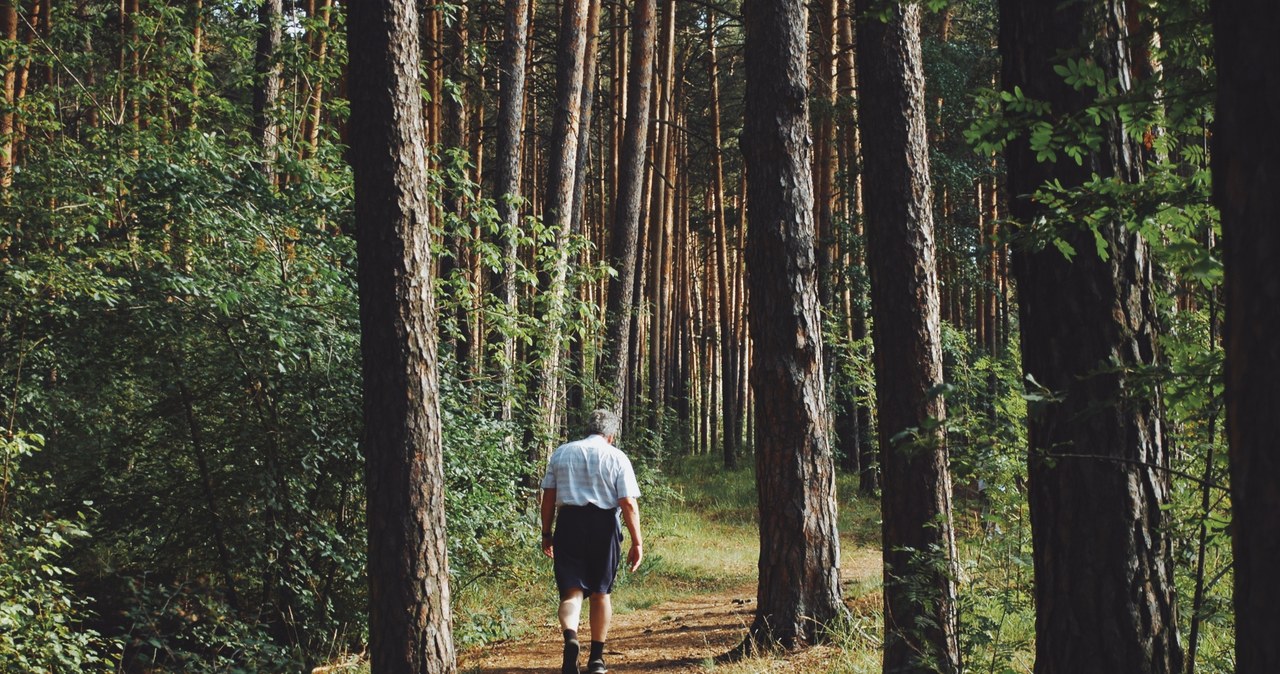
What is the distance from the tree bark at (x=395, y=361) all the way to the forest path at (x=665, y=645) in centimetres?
202

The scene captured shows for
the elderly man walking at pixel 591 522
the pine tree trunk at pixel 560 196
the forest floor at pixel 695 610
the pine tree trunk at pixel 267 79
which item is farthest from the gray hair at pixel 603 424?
the pine tree trunk at pixel 267 79

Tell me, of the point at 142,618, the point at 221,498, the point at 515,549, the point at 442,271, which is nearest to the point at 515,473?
the point at 515,549

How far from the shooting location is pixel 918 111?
5.82 meters

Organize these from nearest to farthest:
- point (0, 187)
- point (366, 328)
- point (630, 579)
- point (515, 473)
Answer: point (366, 328)
point (0, 187)
point (515, 473)
point (630, 579)

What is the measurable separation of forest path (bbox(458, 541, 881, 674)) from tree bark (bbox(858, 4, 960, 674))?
1330 millimetres

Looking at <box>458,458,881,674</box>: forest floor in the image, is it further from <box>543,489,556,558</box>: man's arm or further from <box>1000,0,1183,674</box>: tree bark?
<box>1000,0,1183,674</box>: tree bark

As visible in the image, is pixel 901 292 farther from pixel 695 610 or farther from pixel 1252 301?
Answer: pixel 695 610

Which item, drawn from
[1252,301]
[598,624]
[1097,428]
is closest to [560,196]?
[598,624]

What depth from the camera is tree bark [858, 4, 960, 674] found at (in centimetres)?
557

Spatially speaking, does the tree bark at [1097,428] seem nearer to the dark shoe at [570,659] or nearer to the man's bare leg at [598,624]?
the dark shoe at [570,659]

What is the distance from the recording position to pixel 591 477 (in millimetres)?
7066

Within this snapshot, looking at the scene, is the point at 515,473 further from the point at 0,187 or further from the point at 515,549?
the point at 0,187

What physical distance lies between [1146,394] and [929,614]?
2.61 m

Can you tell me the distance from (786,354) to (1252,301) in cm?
534
